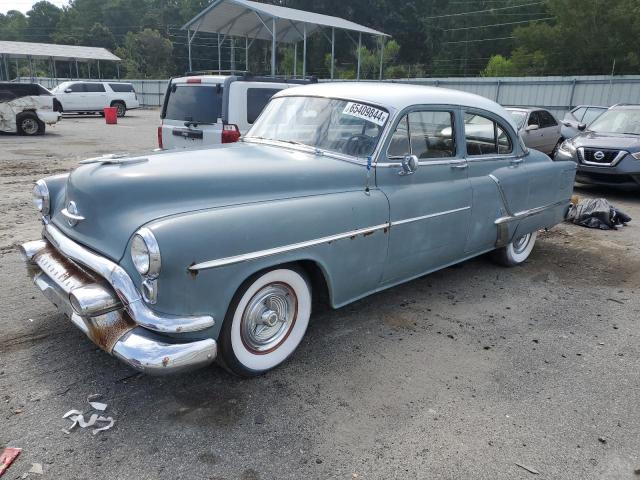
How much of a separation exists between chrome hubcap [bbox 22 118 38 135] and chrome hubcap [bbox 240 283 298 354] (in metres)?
16.3

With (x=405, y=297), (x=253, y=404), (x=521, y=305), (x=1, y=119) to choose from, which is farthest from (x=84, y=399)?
(x=1, y=119)

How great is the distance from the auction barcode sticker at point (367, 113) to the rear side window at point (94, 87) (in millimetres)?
25073

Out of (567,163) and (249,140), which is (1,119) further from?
(567,163)

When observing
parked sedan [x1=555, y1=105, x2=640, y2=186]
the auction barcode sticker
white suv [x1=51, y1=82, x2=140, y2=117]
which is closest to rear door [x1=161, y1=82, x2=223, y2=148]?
Result: the auction barcode sticker

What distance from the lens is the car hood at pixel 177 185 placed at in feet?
9.18

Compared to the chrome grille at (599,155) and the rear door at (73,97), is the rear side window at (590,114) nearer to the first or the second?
the chrome grille at (599,155)

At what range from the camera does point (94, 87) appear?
2519 centimetres

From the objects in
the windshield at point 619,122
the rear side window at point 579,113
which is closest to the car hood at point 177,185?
the windshield at point 619,122

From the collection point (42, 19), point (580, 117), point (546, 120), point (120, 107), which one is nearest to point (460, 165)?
point (546, 120)

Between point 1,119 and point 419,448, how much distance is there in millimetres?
17156

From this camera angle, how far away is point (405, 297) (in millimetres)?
4441

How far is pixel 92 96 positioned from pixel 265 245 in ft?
84.8

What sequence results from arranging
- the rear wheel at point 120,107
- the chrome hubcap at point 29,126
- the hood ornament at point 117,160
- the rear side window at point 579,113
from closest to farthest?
the hood ornament at point 117,160 < the rear side window at point 579,113 < the chrome hubcap at point 29,126 < the rear wheel at point 120,107

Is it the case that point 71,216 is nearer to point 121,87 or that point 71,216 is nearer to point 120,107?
point 120,107
